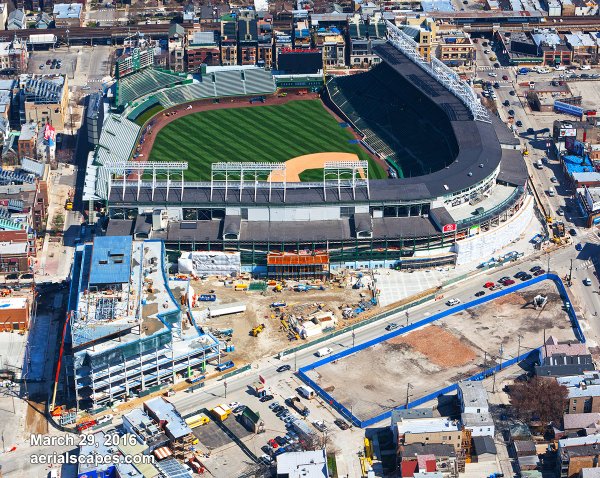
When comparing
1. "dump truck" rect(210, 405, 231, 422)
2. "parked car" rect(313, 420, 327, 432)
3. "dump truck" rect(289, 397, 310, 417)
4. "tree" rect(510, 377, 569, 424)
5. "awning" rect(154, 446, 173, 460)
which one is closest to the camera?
"awning" rect(154, 446, 173, 460)

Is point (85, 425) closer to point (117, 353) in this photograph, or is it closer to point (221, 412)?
point (117, 353)

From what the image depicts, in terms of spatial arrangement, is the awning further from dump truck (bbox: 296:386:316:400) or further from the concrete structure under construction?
dump truck (bbox: 296:386:316:400)

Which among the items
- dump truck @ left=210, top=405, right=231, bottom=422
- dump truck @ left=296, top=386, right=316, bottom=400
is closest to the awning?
dump truck @ left=210, top=405, right=231, bottom=422

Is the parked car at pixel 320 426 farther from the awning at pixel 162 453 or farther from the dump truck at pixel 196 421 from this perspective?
the awning at pixel 162 453

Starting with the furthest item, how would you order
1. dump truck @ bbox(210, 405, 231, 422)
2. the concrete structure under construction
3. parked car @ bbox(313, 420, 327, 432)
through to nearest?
the concrete structure under construction, dump truck @ bbox(210, 405, 231, 422), parked car @ bbox(313, 420, 327, 432)

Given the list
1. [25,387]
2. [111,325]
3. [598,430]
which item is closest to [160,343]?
[111,325]

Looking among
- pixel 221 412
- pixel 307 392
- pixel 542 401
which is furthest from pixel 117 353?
pixel 542 401
